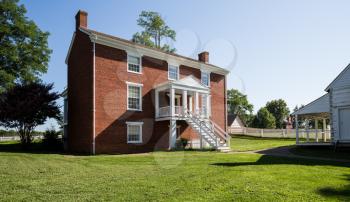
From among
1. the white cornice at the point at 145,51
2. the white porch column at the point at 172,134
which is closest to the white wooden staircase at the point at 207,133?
the white porch column at the point at 172,134

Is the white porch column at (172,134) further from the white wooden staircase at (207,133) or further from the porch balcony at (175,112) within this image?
the white wooden staircase at (207,133)

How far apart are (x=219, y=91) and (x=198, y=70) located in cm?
337

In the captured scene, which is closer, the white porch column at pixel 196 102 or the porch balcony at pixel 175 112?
the porch balcony at pixel 175 112

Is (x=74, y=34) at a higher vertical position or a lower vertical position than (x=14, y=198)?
higher

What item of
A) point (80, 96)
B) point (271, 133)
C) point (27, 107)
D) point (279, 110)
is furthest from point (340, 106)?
point (279, 110)

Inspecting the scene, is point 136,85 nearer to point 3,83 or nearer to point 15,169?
point 15,169

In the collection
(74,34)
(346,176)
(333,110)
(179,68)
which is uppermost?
(74,34)

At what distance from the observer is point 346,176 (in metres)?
10.0

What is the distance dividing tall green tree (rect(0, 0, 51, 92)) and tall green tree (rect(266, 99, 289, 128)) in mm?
79102


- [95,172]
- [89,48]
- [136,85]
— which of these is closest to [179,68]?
[136,85]

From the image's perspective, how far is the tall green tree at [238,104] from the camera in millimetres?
78500

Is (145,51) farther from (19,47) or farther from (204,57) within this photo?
(19,47)

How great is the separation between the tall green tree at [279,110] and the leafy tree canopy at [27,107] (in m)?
84.7

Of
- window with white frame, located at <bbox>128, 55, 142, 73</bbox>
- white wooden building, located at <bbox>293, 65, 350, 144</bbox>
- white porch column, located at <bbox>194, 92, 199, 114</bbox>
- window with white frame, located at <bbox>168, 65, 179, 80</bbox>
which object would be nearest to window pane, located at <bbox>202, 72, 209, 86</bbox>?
window with white frame, located at <bbox>168, 65, 179, 80</bbox>
